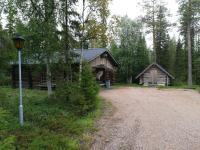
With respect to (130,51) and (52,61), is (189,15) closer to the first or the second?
(130,51)

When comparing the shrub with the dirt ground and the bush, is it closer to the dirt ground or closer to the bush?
the bush

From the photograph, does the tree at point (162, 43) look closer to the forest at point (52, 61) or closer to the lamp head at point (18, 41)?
the forest at point (52, 61)

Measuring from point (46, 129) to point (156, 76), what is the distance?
2498 cm

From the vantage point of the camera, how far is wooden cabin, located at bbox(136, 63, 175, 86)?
104ft

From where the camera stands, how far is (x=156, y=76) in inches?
1255

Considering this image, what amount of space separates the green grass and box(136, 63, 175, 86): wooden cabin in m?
21.1

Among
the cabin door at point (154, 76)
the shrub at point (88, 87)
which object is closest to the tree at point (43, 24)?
the shrub at point (88, 87)

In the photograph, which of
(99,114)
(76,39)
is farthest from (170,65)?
(99,114)

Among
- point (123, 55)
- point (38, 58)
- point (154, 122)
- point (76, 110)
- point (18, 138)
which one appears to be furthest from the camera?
point (123, 55)

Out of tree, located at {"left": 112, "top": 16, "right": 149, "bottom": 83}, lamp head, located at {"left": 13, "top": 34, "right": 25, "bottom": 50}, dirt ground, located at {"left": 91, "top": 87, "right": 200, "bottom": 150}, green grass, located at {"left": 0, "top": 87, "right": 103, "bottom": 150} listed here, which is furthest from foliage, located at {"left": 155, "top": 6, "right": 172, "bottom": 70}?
lamp head, located at {"left": 13, "top": 34, "right": 25, "bottom": 50}

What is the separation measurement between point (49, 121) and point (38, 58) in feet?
18.9

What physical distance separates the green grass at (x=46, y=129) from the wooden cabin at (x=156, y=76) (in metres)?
21.1

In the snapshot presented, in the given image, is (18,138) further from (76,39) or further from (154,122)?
(76,39)

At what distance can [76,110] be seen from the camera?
37.6 feet
